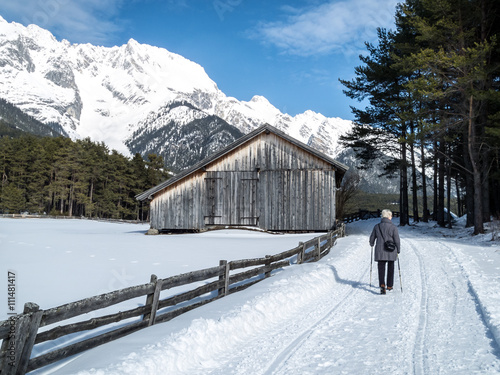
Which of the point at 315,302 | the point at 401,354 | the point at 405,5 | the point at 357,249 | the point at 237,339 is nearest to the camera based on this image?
the point at 401,354

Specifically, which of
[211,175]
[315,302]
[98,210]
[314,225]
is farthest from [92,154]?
[315,302]

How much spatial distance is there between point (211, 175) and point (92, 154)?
5383 cm

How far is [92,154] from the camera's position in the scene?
68875 mm

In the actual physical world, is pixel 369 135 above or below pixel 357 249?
above

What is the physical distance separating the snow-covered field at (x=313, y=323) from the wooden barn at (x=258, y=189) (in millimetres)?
10229

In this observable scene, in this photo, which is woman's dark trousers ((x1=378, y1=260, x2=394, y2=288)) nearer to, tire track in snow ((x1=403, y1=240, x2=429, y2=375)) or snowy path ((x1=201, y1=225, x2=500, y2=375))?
snowy path ((x1=201, y1=225, x2=500, y2=375))

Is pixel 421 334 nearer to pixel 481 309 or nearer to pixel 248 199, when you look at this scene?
pixel 481 309

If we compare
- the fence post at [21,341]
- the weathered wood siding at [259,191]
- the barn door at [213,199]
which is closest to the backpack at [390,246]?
the fence post at [21,341]

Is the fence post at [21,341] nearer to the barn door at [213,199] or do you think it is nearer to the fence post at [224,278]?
the fence post at [224,278]

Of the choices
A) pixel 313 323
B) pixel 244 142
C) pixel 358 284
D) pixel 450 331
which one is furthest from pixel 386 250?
pixel 244 142

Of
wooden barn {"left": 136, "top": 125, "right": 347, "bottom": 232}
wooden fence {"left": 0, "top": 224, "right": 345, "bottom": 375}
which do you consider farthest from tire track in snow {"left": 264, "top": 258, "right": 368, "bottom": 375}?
wooden barn {"left": 136, "top": 125, "right": 347, "bottom": 232}

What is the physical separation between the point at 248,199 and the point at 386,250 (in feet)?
48.8

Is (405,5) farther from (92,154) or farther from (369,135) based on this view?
(92,154)

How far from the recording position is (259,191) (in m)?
22.7
